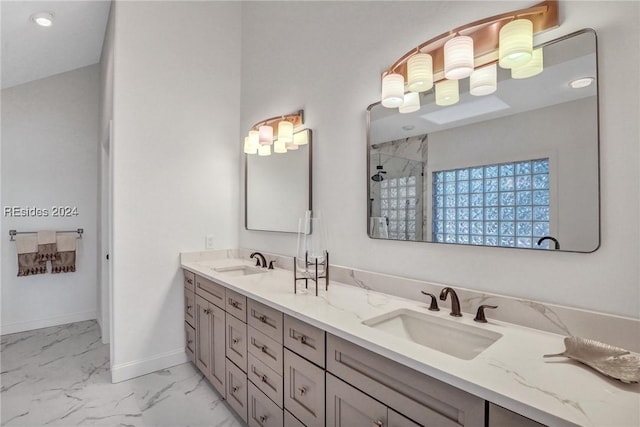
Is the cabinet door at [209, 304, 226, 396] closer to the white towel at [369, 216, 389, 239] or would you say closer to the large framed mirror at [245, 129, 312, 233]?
the large framed mirror at [245, 129, 312, 233]

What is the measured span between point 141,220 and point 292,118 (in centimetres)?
144

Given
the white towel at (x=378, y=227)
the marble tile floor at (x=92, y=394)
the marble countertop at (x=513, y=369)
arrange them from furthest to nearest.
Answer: the marble tile floor at (x=92, y=394)
the white towel at (x=378, y=227)
the marble countertop at (x=513, y=369)

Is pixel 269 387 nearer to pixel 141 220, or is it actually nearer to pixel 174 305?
pixel 174 305

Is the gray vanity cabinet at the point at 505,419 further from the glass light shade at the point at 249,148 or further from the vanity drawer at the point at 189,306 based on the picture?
the glass light shade at the point at 249,148

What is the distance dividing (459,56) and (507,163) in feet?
1.59

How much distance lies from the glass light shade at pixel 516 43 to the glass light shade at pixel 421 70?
298 mm

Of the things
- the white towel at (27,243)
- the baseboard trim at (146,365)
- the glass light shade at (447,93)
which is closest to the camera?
the glass light shade at (447,93)

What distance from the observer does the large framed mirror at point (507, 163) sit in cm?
113

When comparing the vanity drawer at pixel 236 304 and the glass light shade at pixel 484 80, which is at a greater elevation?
the glass light shade at pixel 484 80

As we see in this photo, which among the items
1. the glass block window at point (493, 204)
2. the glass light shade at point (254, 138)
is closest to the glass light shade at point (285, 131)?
the glass light shade at point (254, 138)

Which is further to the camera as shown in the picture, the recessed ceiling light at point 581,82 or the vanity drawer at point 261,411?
the vanity drawer at point 261,411

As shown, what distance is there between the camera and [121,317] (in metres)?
2.47

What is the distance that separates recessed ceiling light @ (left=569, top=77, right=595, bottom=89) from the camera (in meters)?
1.12

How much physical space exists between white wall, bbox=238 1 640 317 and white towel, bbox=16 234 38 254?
2.43 m
